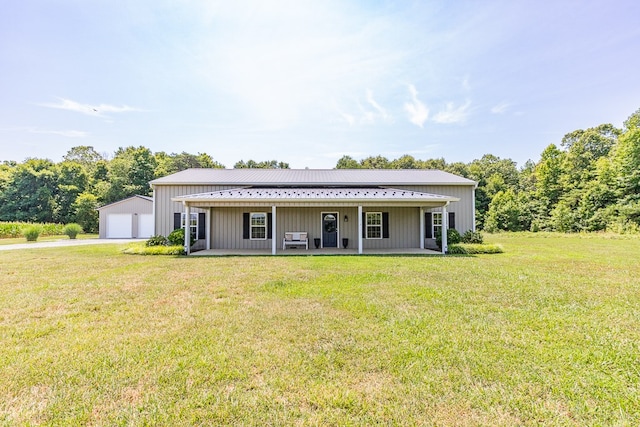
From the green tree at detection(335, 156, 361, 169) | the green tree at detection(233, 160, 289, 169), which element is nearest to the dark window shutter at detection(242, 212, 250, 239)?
the green tree at detection(335, 156, 361, 169)

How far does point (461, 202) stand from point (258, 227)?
1071 centimetres

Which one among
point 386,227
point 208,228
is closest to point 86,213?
point 208,228

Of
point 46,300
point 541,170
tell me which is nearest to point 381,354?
point 46,300

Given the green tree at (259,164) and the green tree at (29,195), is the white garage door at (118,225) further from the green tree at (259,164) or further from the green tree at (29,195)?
the green tree at (259,164)

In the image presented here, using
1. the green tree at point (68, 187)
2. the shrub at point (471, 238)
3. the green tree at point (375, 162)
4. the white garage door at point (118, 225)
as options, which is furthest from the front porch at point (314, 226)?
the green tree at point (375, 162)

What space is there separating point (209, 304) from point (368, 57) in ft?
36.6

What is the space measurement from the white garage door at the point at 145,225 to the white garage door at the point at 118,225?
31.5 inches

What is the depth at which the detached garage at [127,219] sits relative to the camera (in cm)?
2189

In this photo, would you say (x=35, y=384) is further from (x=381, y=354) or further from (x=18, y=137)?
(x=18, y=137)

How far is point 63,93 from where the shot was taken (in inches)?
503

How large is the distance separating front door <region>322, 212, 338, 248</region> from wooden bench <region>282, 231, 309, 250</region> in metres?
1.09

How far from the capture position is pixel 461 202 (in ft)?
52.3

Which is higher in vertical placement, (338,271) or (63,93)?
(63,93)

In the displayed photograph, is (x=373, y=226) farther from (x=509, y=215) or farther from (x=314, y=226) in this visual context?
(x=509, y=215)
